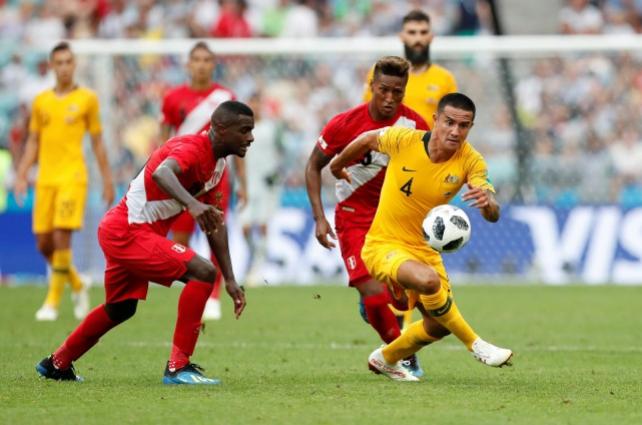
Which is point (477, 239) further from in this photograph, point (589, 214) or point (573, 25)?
point (573, 25)

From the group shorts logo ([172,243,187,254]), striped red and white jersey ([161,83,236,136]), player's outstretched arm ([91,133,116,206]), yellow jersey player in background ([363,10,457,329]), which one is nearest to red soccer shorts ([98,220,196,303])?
shorts logo ([172,243,187,254])

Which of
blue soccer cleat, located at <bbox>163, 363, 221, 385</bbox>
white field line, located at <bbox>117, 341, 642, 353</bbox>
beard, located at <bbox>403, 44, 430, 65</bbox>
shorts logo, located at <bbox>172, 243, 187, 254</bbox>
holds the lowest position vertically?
white field line, located at <bbox>117, 341, 642, 353</bbox>

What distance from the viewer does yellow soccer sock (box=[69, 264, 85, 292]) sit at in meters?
14.2

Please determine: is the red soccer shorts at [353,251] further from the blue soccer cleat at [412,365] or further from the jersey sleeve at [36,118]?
the jersey sleeve at [36,118]

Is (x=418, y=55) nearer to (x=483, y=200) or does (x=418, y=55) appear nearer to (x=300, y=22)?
(x=483, y=200)

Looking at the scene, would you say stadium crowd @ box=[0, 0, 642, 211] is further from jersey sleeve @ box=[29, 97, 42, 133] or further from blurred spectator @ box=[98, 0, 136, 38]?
jersey sleeve @ box=[29, 97, 42, 133]

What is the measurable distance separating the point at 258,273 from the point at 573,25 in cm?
781

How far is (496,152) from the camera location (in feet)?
64.4

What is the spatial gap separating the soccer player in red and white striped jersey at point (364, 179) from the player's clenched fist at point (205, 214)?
145 centimetres

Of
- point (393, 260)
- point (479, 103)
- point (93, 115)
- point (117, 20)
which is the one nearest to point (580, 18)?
point (479, 103)

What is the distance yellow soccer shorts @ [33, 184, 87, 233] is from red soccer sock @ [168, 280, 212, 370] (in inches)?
213

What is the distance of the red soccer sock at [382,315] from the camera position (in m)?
9.53

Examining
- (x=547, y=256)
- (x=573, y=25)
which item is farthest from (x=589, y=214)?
(x=573, y=25)

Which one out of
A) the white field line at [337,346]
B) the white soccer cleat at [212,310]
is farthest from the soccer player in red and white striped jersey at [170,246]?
the white soccer cleat at [212,310]
